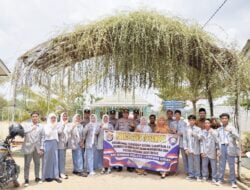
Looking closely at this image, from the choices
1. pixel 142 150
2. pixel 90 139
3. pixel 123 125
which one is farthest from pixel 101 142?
pixel 142 150

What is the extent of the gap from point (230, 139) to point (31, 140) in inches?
167

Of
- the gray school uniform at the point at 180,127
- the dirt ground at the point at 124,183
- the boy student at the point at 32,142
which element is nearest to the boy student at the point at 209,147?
the dirt ground at the point at 124,183

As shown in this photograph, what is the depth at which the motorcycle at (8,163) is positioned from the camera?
6.31 metres

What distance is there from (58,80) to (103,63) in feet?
4.43

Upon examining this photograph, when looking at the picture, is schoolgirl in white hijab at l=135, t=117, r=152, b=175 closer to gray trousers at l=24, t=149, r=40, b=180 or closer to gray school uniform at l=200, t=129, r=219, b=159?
gray school uniform at l=200, t=129, r=219, b=159

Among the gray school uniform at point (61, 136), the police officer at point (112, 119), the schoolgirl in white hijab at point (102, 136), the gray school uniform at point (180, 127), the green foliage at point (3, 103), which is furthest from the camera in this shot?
the green foliage at point (3, 103)

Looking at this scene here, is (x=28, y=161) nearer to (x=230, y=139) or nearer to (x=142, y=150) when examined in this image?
(x=142, y=150)

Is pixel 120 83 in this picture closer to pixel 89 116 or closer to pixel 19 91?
pixel 89 116

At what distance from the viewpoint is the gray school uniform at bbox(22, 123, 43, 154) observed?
7.05 meters

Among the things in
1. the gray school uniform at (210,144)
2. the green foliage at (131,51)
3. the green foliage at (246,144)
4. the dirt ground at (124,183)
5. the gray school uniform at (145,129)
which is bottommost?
the dirt ground at (124,183)

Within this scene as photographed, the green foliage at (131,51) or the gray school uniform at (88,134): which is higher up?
the green foliage at (131,51)

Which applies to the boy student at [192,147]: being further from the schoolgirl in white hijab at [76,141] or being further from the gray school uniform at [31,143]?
the gray school uniform at [31,143]

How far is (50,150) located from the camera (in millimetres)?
7469

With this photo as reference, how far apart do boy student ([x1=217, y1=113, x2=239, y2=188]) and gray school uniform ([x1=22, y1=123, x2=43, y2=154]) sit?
3919 mm
